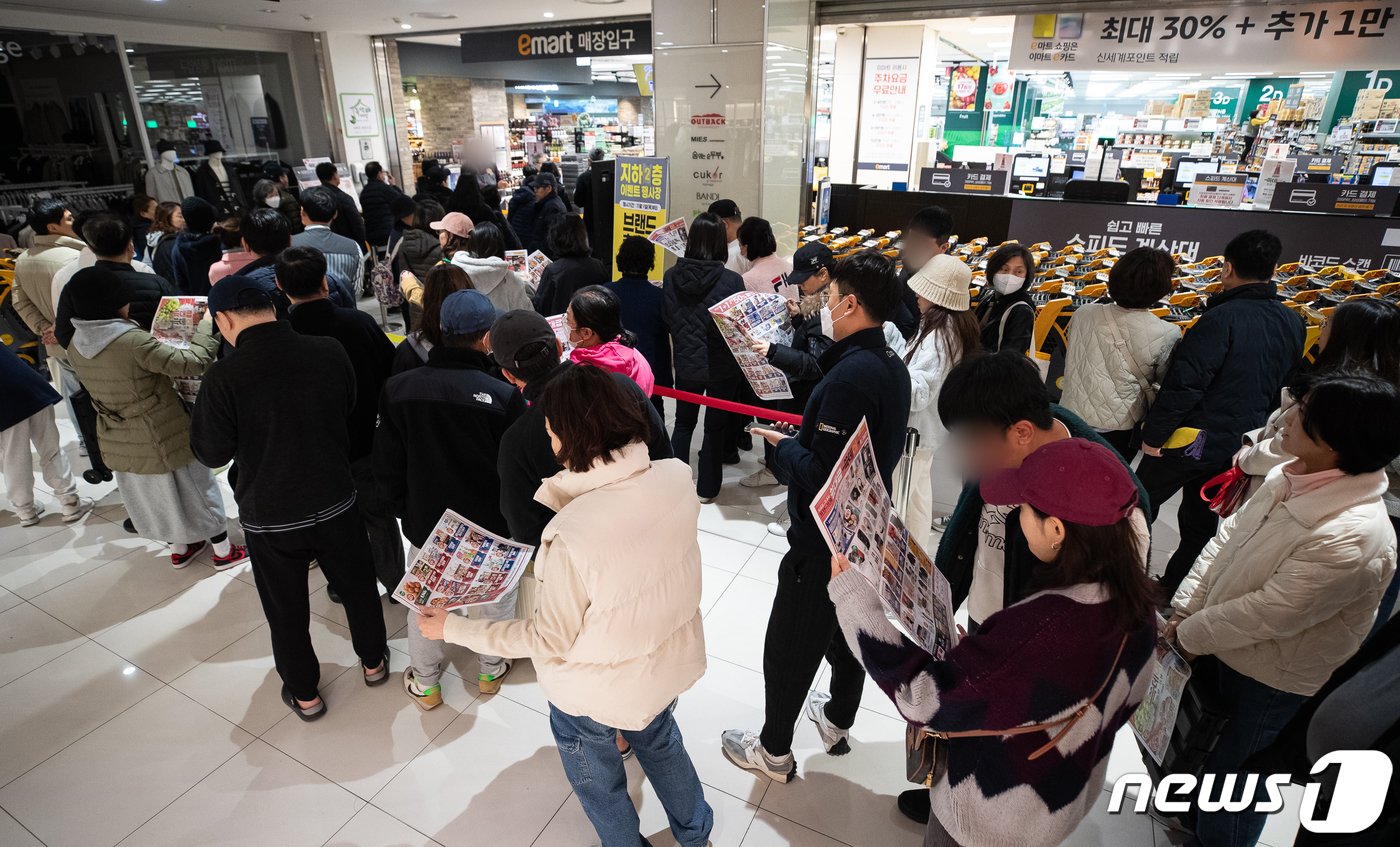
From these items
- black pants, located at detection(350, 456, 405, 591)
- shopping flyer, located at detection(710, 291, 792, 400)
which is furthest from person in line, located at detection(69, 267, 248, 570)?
shopping flyer, located at detection(710, 291, 792, 400)

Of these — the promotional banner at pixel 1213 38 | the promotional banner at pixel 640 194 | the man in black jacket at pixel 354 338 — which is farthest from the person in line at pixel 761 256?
the promotional banner at pixel 1213 38

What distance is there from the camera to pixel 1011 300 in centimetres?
345

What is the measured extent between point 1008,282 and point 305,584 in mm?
3281

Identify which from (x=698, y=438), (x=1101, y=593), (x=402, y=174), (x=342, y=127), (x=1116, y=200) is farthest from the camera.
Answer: (x=402, y=174)

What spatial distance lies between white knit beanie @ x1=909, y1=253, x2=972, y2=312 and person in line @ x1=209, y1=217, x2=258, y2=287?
10.8ft

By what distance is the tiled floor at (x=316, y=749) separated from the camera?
2264 mm

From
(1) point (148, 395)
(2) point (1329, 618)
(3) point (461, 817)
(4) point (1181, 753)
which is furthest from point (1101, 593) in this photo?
(1) point (148, 395)

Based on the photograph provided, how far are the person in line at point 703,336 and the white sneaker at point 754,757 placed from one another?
1.85 m

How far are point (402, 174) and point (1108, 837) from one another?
13681mm

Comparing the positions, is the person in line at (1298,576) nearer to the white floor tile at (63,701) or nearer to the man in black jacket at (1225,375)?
the man in black jacket at (1225,375)

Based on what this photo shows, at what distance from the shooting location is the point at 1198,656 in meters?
1.92

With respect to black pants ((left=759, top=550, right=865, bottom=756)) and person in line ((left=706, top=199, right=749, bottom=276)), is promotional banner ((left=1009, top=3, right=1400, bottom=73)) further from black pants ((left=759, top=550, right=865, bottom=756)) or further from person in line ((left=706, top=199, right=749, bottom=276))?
black pants ((left=759, top=550, right=865, bottom=756))

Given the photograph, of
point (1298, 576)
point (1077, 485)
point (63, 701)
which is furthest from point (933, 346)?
point (63, 701)

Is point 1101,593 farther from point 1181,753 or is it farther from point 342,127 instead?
point 342,127
